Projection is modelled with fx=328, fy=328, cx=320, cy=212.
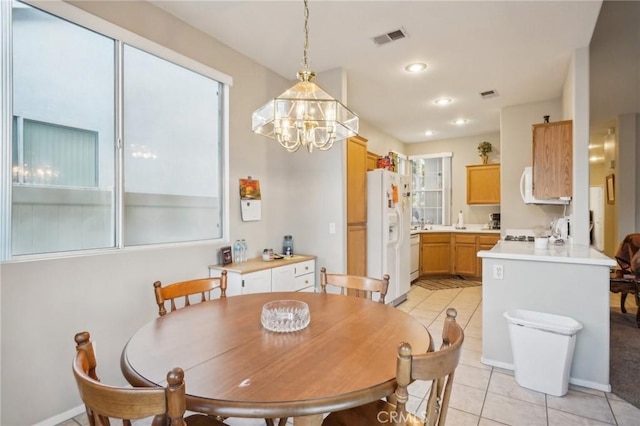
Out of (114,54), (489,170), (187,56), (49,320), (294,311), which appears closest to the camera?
(294,311)

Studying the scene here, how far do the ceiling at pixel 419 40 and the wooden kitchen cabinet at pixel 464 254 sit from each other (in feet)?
8.50

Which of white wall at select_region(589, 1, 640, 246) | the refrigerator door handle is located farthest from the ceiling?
the refrigerator door handle

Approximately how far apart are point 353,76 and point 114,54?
235 cm

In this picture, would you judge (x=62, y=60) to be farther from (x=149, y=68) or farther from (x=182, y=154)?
(x=182, y=154)

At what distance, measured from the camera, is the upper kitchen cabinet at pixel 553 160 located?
321 cm

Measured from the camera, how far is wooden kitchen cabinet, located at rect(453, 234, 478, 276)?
6.00m

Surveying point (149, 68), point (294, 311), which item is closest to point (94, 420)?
point (294, 311)

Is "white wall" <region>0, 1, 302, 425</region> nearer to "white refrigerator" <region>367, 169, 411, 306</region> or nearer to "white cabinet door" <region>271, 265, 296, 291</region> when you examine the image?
"white cabinet door" <region>271, 265, 296, 291</region>

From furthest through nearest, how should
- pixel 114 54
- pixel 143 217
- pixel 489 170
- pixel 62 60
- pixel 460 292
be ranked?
1. pixel 489 170
2. pixel 460 292
3. pixel 143 217
4. pixel 114 54
5. pixel 62 60

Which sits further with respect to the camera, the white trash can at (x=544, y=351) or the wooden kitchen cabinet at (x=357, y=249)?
the wooden kitchen cabinet at (x=357, y=249)

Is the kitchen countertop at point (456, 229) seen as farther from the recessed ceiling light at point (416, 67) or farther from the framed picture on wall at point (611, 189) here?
the recessed ceiling light at point (416, 67)

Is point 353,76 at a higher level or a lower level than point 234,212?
higher

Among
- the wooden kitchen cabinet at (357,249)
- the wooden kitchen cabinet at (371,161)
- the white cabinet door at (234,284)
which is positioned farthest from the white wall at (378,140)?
the white cabinet door at (234,284)

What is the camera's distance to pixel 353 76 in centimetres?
373
